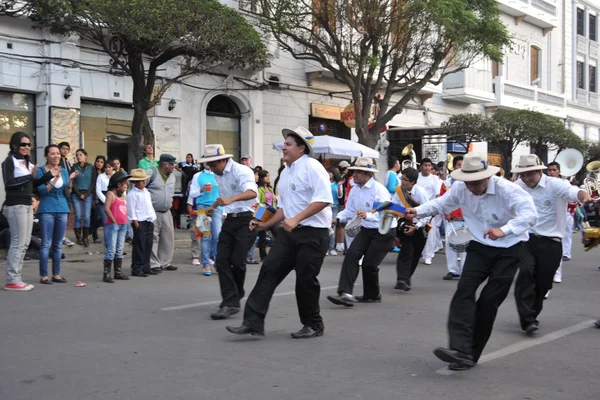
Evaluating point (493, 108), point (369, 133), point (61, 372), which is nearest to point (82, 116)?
point (369, 133)

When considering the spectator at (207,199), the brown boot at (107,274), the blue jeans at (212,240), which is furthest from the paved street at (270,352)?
the spectator at (207,199)

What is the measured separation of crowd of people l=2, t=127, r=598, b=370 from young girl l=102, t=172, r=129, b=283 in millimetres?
17

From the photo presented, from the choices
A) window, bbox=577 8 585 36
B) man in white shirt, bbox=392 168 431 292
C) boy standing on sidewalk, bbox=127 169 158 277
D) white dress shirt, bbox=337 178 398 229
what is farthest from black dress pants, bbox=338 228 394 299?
window, bbox=577 8 585 36

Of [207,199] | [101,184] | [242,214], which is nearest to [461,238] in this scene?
[242,214]

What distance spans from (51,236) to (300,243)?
4.84m

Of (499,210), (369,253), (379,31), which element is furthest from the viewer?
(379,31)

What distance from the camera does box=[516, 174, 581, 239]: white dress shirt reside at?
7445 mm

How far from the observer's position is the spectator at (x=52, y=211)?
980 cm

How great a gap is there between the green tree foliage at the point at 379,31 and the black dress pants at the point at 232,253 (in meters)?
11.6

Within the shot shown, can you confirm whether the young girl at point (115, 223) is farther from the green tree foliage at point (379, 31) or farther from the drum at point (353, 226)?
the green tree foliage at point (379, 31)

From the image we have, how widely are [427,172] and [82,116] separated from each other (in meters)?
9.76

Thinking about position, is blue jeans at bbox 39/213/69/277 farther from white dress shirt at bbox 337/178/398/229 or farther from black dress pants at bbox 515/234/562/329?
black dress pants at bbox 515/234/562/329

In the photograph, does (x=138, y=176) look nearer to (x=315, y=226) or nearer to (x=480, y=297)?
(x=315, y=226)

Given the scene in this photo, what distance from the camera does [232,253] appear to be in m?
8.04
